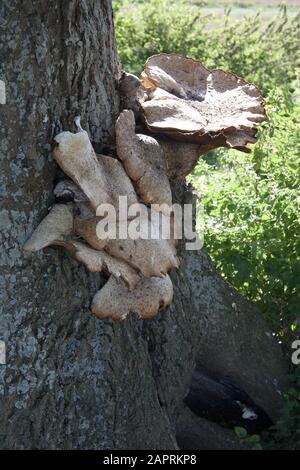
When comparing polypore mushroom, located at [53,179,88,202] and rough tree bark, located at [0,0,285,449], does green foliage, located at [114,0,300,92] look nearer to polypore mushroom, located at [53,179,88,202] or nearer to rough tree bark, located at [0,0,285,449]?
rough tree bark, located at [0,0,285,449]

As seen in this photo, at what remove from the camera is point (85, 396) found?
10.7 ft

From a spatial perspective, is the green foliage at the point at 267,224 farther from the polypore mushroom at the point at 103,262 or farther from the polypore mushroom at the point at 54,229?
the polypore mushroom at the point at 54,229

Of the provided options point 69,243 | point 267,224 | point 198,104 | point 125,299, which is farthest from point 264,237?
point 69,243

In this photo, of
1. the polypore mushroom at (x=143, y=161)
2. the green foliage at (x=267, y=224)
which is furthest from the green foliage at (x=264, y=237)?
the polypore mushroom at (x=143, y=161)

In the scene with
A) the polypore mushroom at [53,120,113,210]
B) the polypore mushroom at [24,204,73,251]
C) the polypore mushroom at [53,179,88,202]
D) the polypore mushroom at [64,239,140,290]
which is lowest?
the polypore mushroom at [64,239,140,290]

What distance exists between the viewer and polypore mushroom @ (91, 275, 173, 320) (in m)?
3.08

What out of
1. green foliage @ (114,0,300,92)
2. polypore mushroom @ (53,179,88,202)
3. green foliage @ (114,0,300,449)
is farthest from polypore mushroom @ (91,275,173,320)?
green foliage @ (114,0,300,92)

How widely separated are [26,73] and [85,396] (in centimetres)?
118

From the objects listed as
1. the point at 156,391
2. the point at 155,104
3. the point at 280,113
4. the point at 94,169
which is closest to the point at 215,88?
the point at 155,104

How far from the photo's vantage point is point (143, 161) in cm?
322

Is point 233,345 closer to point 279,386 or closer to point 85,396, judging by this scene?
point 279,386

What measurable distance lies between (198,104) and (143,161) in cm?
54

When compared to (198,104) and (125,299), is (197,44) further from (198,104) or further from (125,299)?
(125,299)

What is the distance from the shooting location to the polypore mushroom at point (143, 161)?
318 centimetres
